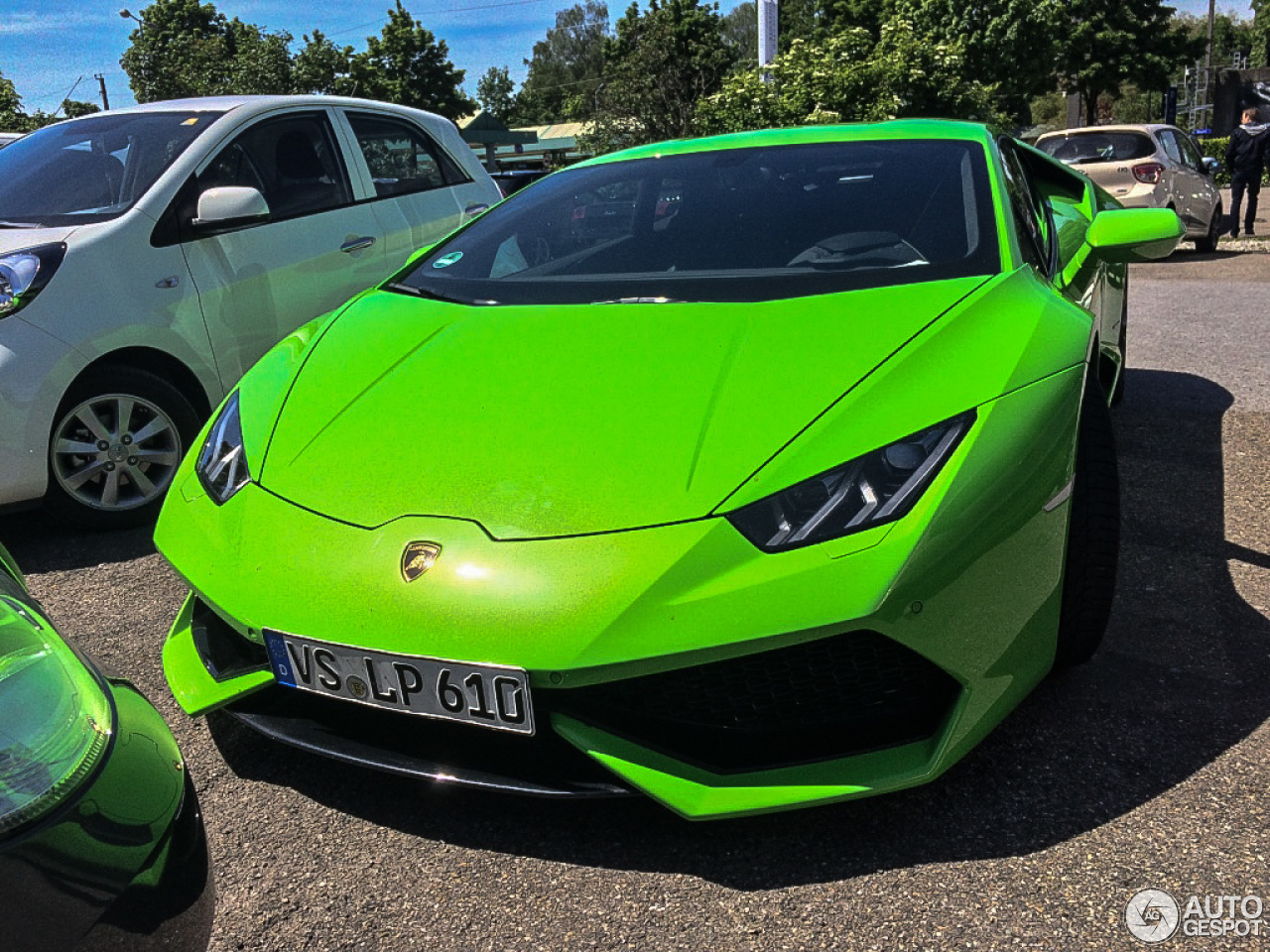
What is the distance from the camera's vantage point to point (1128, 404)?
16.6ft

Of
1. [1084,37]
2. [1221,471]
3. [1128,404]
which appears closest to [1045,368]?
[1221,471]

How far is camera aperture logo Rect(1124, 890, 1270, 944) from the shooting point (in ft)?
5.43

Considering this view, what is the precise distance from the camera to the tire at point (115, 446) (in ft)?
11.9

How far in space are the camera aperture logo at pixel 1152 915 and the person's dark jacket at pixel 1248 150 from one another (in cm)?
1301

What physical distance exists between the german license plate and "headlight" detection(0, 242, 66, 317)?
225 centimetres

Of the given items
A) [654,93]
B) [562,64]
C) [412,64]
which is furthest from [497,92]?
[654,93]

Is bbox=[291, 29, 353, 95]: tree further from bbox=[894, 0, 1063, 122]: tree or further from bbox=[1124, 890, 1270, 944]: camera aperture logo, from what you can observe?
bbox=[1124, 890, 1270, 944]: camera aperture logo

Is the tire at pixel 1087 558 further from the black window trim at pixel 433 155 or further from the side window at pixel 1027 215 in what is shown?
the black window trim at pixel 433 155

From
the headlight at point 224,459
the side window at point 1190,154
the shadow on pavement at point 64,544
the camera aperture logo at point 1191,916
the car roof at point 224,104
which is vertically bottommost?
the shadow on pavement at point 64,544

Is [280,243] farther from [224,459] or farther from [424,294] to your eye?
[224,459]

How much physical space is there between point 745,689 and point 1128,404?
3930mm

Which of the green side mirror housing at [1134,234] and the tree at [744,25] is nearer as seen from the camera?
the green side mirror housing at [1134,234]

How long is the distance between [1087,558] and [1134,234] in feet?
4.11

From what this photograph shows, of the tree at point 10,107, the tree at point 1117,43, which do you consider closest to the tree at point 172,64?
the tree at point 10,107
